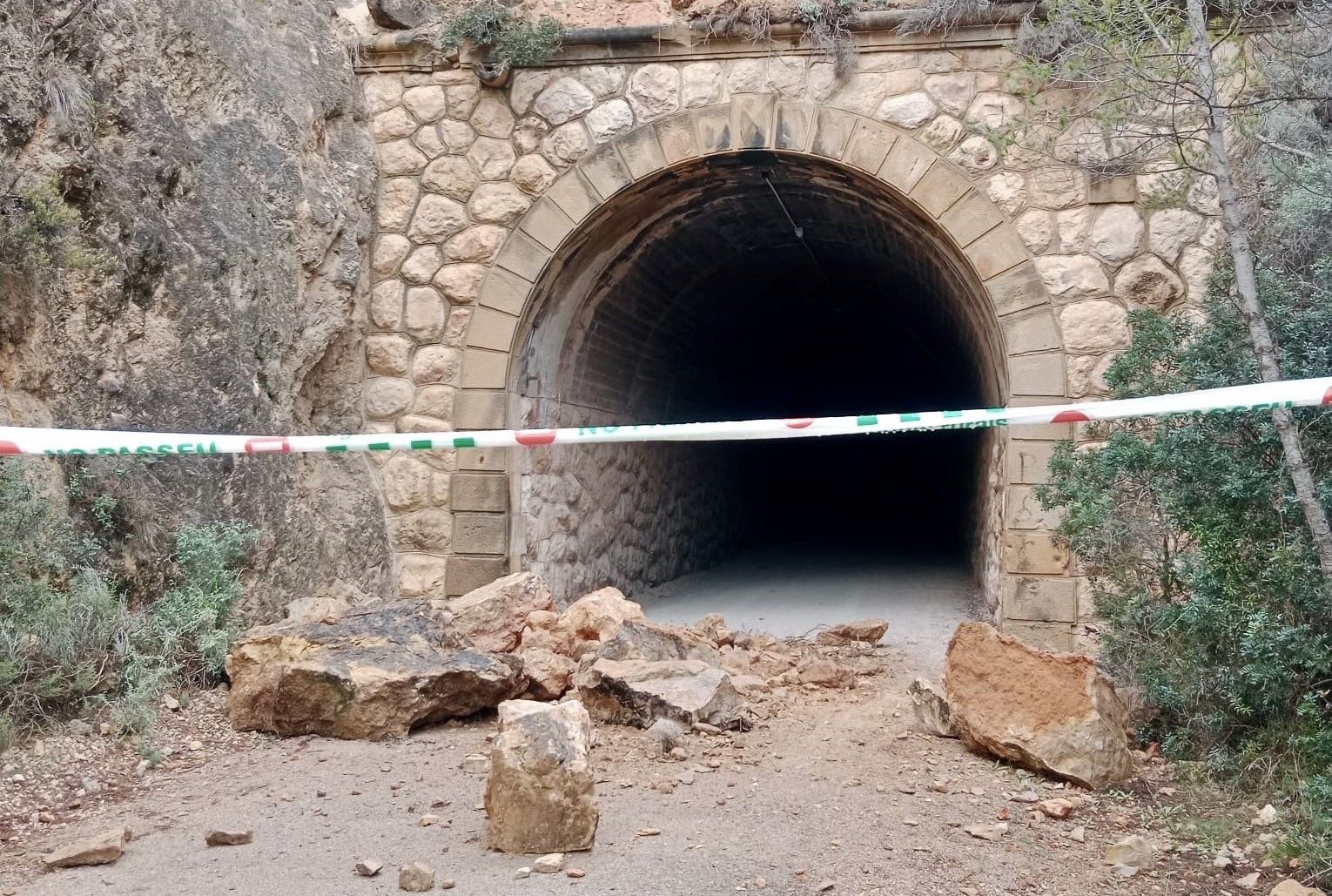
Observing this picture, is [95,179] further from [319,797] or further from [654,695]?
[654,695]

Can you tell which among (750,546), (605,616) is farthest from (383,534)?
(750,546)

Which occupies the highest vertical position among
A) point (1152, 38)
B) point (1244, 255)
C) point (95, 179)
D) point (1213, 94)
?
point (1152, 38)

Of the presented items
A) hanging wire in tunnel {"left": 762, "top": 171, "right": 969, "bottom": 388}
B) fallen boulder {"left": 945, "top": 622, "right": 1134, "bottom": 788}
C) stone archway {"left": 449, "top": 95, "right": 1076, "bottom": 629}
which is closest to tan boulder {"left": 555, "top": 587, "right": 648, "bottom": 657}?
stone archway {"left": 449, "top": 95, "right": 1076, "bottom": 629}

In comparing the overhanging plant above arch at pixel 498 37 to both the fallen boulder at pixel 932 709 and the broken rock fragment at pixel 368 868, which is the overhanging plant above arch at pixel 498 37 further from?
the broken rock fragment at pixel 368 868

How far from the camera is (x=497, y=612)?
5.06 meters

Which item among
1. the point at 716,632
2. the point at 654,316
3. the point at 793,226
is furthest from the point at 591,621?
the point at 793,226

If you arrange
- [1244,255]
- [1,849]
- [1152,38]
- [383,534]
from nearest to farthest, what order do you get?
[1,849], [1244,255], [1152,38], [383,534]

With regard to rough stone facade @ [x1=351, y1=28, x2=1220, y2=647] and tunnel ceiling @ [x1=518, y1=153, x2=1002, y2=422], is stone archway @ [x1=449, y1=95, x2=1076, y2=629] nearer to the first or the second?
rough stone facade @ [x1=351, y1=28, x2=1220, y2=647]

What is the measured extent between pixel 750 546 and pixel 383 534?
672 centimetres

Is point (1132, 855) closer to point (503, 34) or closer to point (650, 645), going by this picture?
point (650, 645)

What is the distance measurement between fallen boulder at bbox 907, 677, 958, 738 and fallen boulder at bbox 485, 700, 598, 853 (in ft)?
5.94

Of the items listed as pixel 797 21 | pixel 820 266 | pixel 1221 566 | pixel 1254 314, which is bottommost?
pixel 1221 566

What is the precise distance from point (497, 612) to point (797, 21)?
3857mm

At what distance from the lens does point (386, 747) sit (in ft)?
13.1
